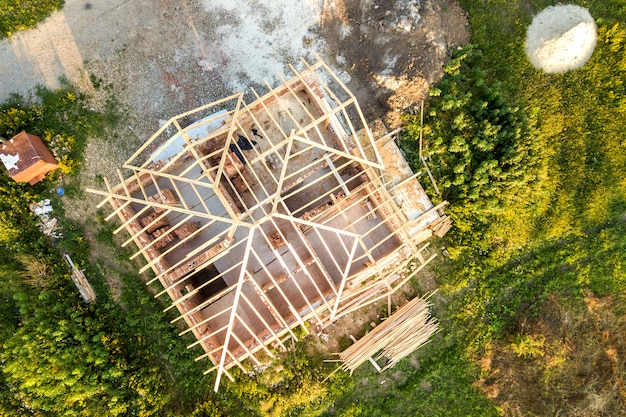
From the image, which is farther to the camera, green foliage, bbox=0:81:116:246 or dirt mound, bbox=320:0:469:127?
green foliage, bbox=0:81:116:246

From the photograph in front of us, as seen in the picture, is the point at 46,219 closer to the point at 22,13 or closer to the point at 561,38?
the point at 22,13

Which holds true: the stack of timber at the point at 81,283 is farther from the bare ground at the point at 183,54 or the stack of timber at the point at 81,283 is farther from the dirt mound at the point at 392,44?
the dirt mound at the point at 392,44

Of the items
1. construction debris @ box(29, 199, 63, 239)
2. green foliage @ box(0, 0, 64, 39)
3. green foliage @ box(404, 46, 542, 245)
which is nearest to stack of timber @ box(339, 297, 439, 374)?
green foliage @ box(404, 46, 542, 245)

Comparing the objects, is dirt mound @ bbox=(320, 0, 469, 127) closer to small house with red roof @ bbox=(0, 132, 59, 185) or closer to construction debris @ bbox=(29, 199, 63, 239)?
small house with red roof @ bbox=(0, 132, 59, 185)

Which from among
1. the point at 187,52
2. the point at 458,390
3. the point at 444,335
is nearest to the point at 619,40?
the point at 444,335

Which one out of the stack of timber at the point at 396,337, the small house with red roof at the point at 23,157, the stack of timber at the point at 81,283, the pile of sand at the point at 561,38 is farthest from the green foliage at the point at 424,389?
the small house with red roof at the point at 23,157
